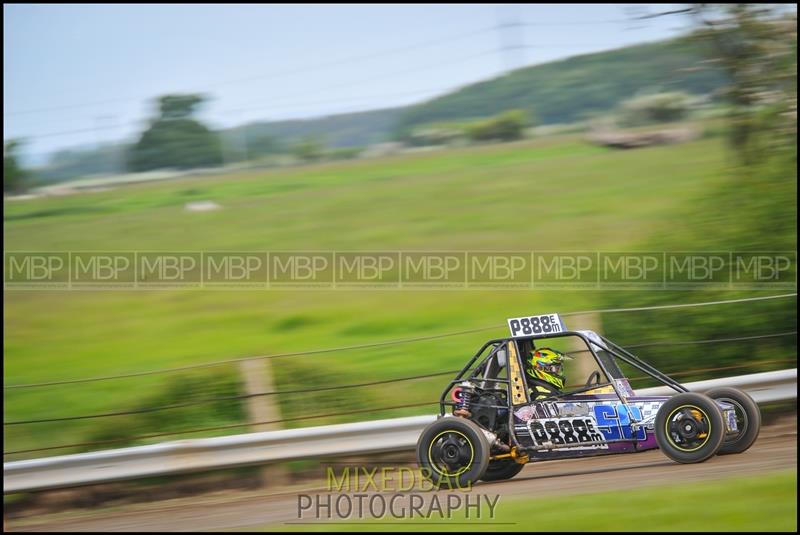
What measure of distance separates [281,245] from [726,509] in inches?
421

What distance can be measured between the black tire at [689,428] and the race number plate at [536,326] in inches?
40.1

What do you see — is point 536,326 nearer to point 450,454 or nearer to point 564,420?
point 564,420

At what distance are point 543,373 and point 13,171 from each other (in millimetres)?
14681

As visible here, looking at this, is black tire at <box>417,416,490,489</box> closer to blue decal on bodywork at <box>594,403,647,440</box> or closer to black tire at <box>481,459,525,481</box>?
black tire at <box>481,459,525,481</box>

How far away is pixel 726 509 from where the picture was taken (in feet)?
16.8

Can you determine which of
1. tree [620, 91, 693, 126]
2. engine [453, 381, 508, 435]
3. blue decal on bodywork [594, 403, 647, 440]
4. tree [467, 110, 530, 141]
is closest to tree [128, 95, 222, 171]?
tree [467, 110, 530, 141]

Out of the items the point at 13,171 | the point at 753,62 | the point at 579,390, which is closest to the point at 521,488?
the point at 579,390

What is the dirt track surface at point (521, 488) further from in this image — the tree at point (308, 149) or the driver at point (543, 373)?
the tree at point (308, 149)

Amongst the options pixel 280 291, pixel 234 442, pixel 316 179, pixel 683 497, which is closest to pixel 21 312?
pixel 280 291

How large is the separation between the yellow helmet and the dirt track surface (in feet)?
2.62

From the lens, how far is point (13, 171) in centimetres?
1773

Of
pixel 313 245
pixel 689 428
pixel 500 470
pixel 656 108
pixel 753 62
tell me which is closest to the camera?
pixel 689 428

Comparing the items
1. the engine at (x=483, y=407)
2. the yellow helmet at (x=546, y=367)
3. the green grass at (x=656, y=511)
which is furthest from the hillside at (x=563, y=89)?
the green grass at (x=656, y=511)

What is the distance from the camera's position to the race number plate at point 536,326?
22.0 feet
